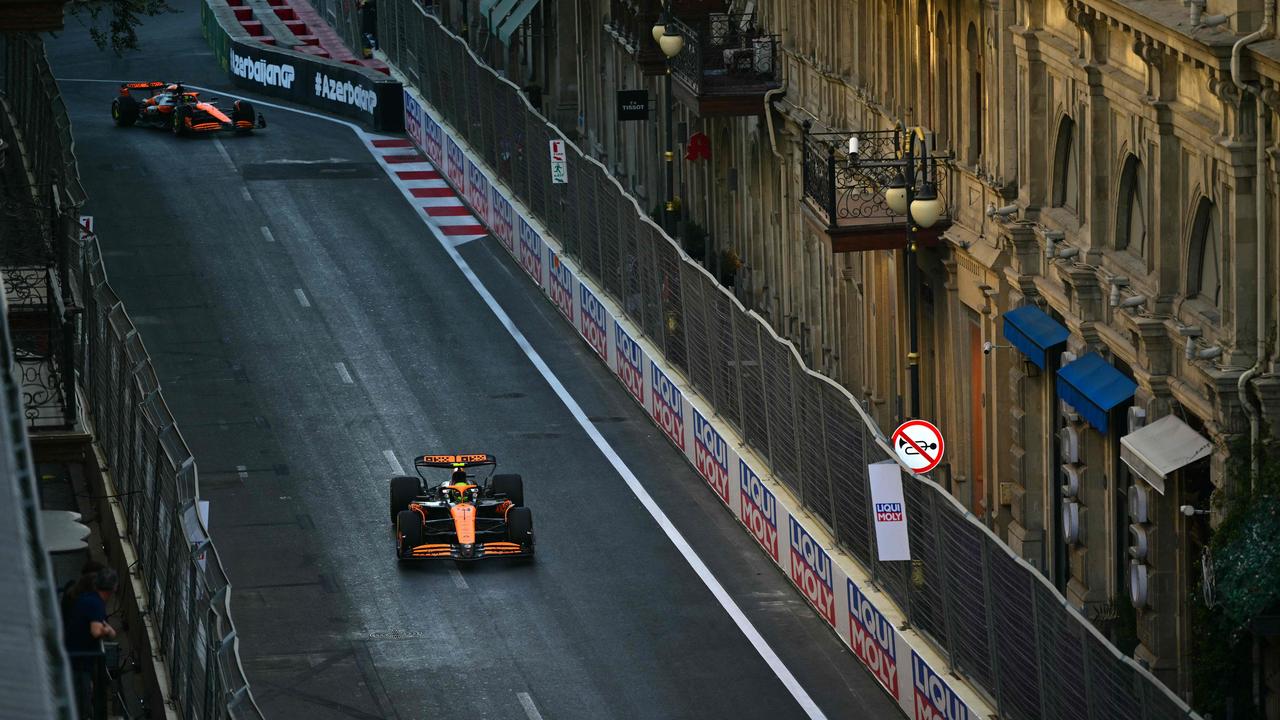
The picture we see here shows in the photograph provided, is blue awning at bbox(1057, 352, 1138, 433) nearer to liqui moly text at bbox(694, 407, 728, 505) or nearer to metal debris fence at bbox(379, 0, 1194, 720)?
metal debris fence at bbox(379, 0, 1194, 720)

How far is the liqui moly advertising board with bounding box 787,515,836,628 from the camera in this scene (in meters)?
25.7

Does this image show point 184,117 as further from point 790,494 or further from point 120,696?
point 120,696

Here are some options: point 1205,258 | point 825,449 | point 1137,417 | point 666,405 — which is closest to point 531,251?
point 666,405

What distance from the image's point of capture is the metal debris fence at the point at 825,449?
61.0 ft

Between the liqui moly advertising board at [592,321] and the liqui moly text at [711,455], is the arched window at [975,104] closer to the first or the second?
the liqui moly text at [711,455]

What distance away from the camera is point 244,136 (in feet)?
→ 175

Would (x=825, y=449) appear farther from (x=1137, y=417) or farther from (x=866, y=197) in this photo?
(x=866, y=197)

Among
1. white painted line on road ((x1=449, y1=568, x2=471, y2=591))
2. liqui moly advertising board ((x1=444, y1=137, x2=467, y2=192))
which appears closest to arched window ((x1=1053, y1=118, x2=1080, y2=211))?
white painted line on road ((x1=449, y1=568, x2=471, y2=591))

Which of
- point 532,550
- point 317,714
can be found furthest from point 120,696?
point 532,550

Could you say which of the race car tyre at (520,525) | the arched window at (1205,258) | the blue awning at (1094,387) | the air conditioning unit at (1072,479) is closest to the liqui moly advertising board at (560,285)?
the race car tyre at (520,525)

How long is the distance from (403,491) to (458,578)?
60.9 inches

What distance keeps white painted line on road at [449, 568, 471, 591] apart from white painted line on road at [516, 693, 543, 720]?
339cm

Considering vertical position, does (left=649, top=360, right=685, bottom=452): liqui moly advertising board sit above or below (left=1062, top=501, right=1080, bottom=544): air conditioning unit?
below

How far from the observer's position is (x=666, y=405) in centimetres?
3297
